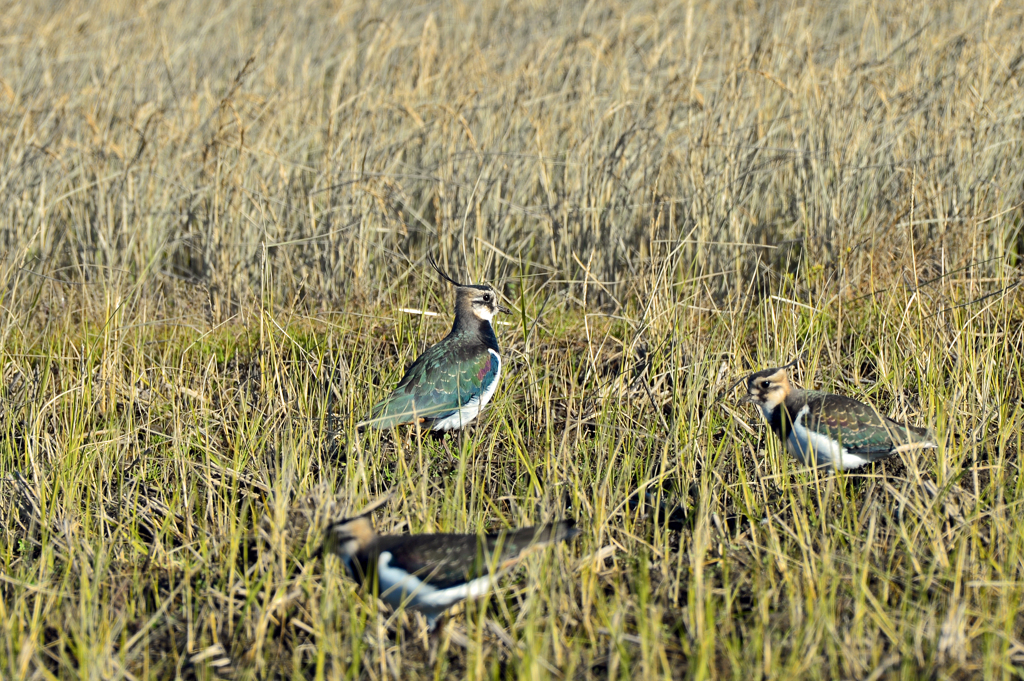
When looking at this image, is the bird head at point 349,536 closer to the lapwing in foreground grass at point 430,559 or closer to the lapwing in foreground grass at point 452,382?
the lapwing in foreground grass at point 430,559

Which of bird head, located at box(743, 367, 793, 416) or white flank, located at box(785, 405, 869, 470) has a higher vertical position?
bird head, located at box(743, 367, 793, 416)

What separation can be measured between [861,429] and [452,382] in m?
1.63

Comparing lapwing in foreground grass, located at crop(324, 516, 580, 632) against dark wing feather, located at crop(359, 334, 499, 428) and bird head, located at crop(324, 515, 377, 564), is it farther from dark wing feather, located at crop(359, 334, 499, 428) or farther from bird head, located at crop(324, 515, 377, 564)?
dark wing feather, located at crop(359, 334, 499, 428)

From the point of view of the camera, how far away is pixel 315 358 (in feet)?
15.4

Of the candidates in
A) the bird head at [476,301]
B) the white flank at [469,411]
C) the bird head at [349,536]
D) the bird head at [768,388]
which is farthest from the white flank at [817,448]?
the bird head at [349,536]

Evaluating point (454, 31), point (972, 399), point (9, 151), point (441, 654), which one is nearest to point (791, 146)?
point (972, 399)

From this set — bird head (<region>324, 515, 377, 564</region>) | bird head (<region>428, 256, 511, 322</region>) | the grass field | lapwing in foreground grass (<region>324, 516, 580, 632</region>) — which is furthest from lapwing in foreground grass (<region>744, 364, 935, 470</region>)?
bird head (<region>324, 515, 377, 564</region>)

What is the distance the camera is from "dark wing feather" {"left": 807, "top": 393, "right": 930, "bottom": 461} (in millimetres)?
3727

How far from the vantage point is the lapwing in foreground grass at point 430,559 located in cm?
298

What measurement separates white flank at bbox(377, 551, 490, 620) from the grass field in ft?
0.37

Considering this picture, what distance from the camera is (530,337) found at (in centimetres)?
518

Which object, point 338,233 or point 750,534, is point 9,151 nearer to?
point 338,233

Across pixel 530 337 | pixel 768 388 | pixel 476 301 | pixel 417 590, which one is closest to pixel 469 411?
pixel 476 301

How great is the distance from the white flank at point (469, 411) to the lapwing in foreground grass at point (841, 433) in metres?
1.18
